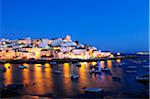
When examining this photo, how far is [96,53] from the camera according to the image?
45.8 meters

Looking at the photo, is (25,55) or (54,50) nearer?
(25,55)

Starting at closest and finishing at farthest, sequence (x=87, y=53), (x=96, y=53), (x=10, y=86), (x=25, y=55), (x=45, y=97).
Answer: (x=45, y=97), (x=10, y=86), (x=25, y=55), (x=87, y=53), (x=96, y=53)

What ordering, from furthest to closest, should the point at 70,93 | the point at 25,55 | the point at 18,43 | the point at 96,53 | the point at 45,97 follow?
the point at 18,43, the point at 96,53, the point at 25,55, the point at 70,93, the point at 45,97

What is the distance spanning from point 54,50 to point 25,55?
16.4ft

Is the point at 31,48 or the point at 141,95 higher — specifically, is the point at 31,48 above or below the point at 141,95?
above

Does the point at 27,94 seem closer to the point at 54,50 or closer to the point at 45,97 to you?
the point at 45,97

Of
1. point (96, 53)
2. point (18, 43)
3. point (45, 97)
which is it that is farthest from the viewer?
point (18, 43)

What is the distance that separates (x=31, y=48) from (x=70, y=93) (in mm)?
34237

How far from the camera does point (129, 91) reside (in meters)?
9.93

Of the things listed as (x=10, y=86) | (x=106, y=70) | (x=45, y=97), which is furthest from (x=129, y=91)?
(x=106, y=70)

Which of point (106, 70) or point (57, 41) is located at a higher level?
point (57, 41)

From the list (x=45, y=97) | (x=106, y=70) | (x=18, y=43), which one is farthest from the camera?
(x=18, y=43)

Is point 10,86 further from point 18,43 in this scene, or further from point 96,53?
point 18,43

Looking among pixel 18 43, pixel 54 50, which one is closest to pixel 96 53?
pixel 54 50
